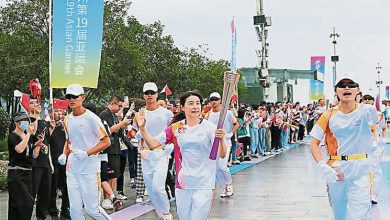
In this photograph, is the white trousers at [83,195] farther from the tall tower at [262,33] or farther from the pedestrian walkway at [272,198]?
the tall tower at [262,33]

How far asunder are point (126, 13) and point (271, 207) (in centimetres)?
1689

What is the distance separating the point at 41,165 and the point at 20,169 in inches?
24.0

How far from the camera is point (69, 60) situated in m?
12.5

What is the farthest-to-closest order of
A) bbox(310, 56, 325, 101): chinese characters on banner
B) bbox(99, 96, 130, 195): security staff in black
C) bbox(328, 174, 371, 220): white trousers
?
bbox(310, 56, 325, 101): chinese characters on banner
bbox(99, 96, 130, 195): security staff in black
bbox(328, 174, 371, 220): white trousers

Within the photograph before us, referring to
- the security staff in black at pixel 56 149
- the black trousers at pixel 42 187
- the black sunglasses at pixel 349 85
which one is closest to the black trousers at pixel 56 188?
the security staff in black at pixel 56 149

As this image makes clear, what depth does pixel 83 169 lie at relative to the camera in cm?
759

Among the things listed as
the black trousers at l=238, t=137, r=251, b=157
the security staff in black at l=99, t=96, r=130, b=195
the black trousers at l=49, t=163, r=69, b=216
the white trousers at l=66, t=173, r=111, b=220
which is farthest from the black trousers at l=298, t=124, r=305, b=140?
the white trousers at l=66, t=173, r=111, b=220

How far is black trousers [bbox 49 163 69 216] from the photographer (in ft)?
30.7

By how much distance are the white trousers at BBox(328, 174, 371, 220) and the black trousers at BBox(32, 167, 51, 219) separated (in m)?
3.69

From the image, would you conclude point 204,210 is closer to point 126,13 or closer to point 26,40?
point 26,40

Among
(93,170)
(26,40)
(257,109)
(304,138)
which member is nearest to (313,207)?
(93,170)

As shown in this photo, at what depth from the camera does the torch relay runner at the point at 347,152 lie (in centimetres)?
633

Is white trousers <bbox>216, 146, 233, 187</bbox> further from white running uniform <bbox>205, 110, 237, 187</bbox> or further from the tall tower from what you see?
the tall tower

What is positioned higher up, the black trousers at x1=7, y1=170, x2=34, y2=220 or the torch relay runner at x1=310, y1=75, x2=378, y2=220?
the torch relay runner at x1=310, y1=75, x2=378, y2=220
